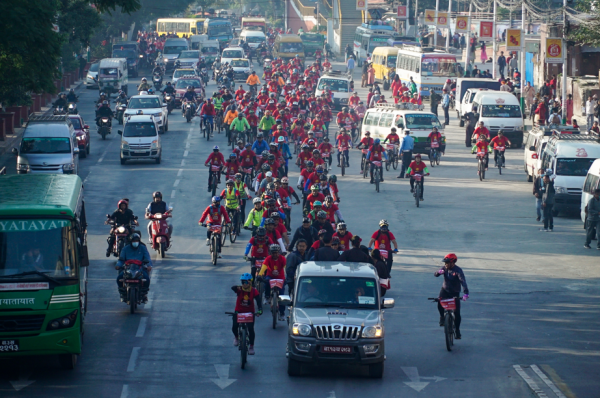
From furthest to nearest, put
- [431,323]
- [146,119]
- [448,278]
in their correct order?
[146,119] → [431,323] → [448,278]

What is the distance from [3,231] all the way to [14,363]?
219 cm

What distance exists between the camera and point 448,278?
1581 cm

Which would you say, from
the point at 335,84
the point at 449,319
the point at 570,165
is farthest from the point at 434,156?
the point at 449,319

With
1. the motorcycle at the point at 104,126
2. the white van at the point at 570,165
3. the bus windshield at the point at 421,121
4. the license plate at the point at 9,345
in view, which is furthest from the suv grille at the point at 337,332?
the motorcycle at the point at 104,126

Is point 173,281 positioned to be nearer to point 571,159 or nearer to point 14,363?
point 14,363

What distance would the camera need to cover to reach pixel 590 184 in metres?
25.6

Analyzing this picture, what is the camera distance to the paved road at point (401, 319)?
13.7 meters

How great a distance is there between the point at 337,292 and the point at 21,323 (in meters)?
4.50

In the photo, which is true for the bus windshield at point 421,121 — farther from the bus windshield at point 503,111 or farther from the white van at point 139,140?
the white van at point 139,140

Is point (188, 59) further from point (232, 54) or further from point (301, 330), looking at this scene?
point (301, 330)

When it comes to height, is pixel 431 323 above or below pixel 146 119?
below

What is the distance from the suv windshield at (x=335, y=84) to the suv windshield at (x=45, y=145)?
22.6 m

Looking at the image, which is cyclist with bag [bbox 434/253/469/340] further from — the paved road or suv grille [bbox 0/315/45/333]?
suv grille [bbox 0/315/45/333]

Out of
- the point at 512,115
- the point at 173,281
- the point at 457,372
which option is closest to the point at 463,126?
the point at 512,115
